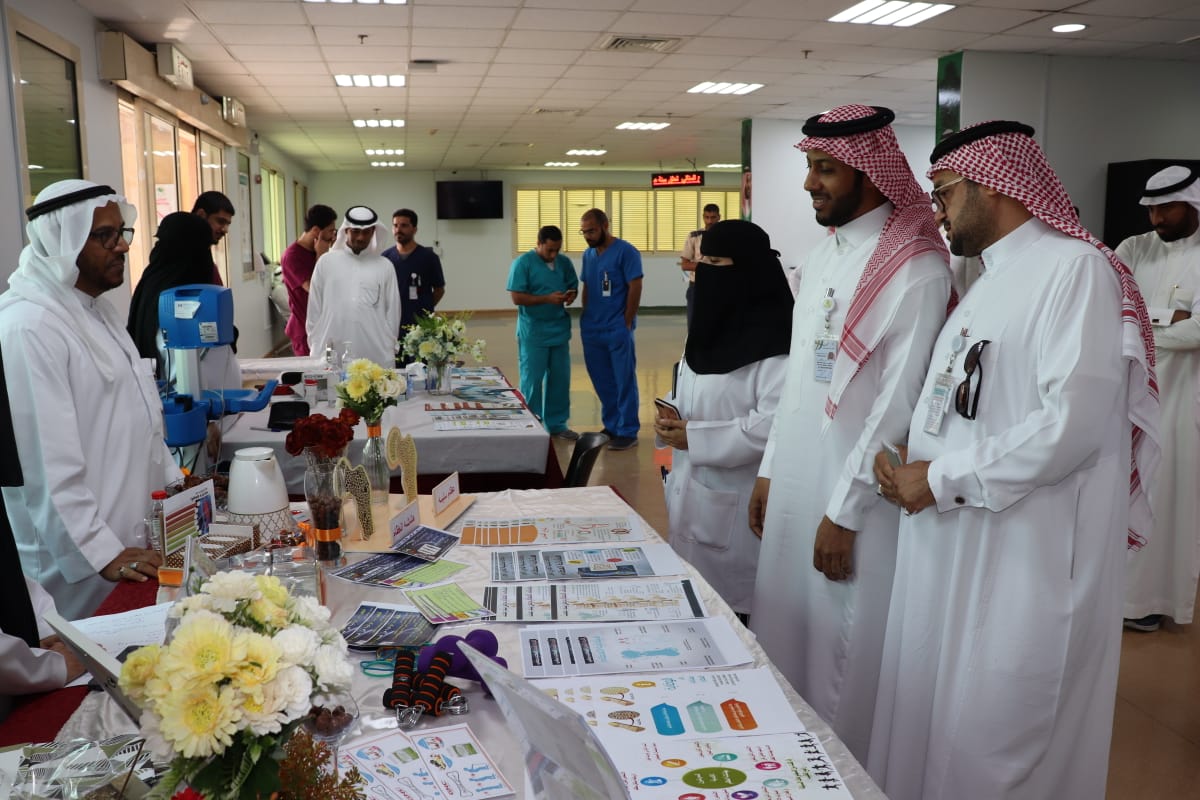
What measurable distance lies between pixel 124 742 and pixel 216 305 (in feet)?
6.49

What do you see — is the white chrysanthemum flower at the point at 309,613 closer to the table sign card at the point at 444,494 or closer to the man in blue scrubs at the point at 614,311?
the table sign card at the point at 444,494

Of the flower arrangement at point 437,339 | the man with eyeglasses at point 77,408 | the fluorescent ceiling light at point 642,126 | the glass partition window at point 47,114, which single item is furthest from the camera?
the fluorescent ceiling light at point 642,126

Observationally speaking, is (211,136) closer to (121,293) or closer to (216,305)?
(121,293)

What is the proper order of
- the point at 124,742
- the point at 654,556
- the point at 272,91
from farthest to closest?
the point at 272,91 < the point at 654,556 < the point at 124,742

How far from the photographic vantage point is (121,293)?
635 cm

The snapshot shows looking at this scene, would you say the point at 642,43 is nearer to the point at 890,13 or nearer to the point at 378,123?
the point at 890,13

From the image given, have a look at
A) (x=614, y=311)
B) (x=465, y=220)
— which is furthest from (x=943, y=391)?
(x=465, y=220)

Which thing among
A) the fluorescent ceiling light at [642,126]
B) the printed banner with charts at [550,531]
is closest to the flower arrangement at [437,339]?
the printed banner with charts at [550,531]

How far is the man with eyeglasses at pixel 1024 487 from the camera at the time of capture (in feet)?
6.21

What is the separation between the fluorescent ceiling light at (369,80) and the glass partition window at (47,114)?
330 centimetres

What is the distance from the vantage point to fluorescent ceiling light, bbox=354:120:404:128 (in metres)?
12.0

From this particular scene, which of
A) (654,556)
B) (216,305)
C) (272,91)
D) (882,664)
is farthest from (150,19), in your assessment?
(882,664)

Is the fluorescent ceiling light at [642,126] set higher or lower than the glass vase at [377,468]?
higher

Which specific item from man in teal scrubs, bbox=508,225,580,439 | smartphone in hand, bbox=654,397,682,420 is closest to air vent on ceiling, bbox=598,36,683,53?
man in teal scrubs, bbox=508,225,580,439
